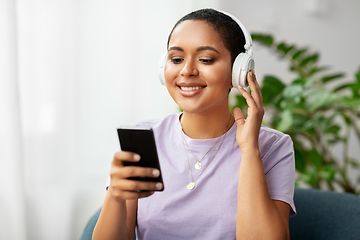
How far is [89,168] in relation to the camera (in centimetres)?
176

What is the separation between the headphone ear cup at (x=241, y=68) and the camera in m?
0.85

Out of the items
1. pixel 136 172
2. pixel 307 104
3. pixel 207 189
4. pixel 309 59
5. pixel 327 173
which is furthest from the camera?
pixel 309 59

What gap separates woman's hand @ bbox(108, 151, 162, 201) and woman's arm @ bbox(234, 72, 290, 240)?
24 cm

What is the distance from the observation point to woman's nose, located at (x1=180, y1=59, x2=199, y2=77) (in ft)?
2.75

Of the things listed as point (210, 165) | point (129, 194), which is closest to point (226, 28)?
point (210, 165)

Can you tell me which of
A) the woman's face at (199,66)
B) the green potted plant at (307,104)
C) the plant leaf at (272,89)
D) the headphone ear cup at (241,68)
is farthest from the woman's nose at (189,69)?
the plant leaf at (272,89)

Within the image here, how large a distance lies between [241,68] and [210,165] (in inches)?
11.6

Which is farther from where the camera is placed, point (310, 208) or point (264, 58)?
point (264, 58)

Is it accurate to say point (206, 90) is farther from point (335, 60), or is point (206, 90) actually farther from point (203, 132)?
point (335, 60)

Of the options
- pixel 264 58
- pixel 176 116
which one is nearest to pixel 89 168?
pixel 176 116

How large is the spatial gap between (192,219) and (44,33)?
3.69 ft

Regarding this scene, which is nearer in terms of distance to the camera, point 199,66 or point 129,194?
point 129,194

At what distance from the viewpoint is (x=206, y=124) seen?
973 millimetres

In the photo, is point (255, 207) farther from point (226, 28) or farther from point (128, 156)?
point (226, 28)
